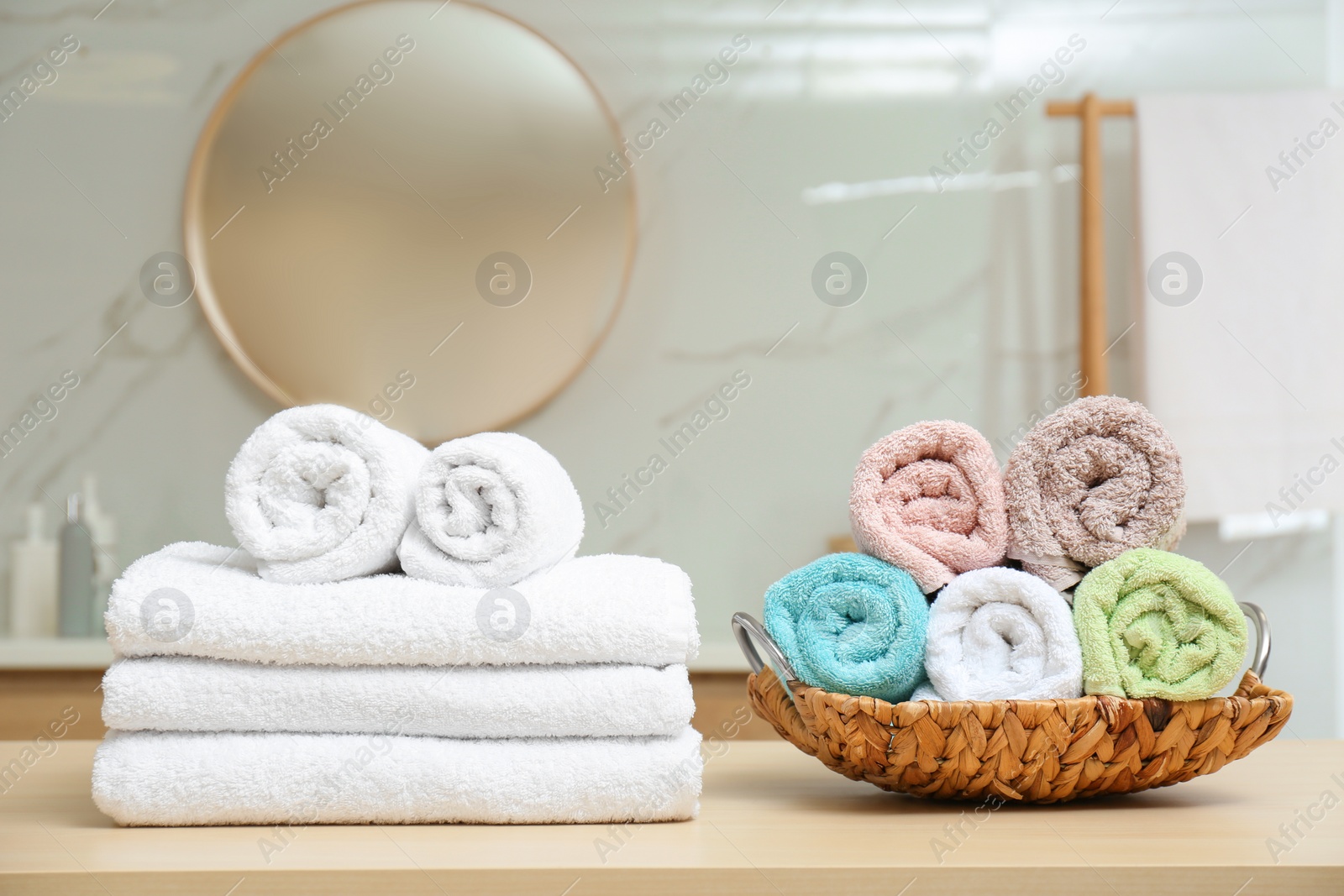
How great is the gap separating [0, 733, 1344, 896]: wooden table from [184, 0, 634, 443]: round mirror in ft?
2.84

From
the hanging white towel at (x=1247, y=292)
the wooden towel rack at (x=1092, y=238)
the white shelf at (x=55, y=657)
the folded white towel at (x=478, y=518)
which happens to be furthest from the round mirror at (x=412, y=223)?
the folded white towel at (x=478, y=518)

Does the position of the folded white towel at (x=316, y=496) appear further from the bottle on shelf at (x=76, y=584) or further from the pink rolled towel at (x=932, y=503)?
the bottle on shelf at (x=76, y=584)

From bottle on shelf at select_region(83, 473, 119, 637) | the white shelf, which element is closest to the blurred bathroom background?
bottle on shelf at select_region(83, 473, 119, 637)

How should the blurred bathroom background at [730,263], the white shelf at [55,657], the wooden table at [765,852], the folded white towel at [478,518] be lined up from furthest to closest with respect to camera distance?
the blurred bathroom background at [730,263]
the white shelf at [55,657]
the folded white towel at [478,518]
the wooden table at [765,852]

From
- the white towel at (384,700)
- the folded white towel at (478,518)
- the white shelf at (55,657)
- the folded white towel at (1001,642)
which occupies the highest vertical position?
the folded white towel at (478,518)

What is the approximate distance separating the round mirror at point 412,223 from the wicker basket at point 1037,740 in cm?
93

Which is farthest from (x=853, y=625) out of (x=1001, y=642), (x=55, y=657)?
(x=55, y=657)

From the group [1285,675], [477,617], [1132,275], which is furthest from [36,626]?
[1285,675]

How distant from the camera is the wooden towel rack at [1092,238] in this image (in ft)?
4.50

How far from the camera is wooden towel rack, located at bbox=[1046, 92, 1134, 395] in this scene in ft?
4.50

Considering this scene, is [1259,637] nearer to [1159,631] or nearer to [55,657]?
[1159,631]

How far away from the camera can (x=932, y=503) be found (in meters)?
0.58

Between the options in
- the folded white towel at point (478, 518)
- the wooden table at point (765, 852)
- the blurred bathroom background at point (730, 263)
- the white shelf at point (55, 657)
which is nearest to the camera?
the wooden table at point (765, 852)

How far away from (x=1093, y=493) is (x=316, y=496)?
0.43 meters
